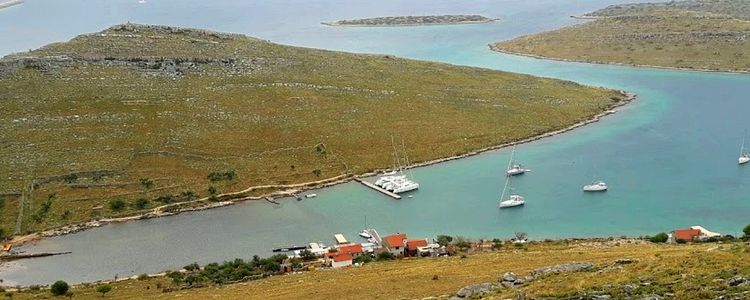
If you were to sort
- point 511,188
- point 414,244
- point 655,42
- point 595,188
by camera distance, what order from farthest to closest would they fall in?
point 655,42 < point 511,188 < point 595,188 < point 414,244

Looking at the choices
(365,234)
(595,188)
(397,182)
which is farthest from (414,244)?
(595,188)

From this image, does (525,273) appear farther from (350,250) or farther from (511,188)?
(511,188)

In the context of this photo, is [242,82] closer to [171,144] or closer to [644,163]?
[171,144]

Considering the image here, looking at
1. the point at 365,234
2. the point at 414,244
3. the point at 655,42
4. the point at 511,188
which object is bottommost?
the point at 414,244

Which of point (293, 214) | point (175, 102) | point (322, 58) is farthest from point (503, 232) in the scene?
point (322, 58)

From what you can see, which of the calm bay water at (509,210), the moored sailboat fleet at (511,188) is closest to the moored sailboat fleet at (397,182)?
the calm bay water at (509,210)
